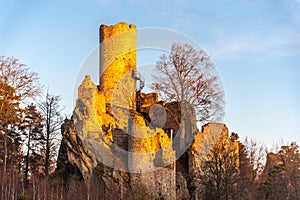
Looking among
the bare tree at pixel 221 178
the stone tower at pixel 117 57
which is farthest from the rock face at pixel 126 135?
the bare tree at pixel 221 178

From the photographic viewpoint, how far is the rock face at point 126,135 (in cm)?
2398

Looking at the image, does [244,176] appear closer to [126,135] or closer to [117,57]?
[126,135]

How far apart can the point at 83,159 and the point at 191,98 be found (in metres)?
8.59

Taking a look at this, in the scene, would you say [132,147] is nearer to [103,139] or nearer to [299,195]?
[103,139]

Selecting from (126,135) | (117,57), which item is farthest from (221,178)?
(117,57)

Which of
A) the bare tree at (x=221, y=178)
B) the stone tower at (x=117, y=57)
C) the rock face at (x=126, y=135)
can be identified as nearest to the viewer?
the bare tree at (x=221, y=178)

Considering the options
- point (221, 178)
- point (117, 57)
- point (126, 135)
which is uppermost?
point (117, 57)

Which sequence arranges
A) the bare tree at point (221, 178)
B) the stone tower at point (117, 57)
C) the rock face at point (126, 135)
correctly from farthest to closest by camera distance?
the stone tower at point (117, 57), the rock face at point (126, 135), the bare tree at point (221, 178)

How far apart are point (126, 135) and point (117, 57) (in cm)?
794

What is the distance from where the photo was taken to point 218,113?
30906 millimetres

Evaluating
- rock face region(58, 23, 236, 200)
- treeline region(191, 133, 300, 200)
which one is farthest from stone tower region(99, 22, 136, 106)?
treeline region(191, 133, 300, 200)

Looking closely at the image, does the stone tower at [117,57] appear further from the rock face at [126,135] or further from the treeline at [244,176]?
the treeline at [244,176]

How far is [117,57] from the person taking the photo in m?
32.5

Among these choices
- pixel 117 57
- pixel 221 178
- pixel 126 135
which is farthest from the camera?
pixel 117 57
